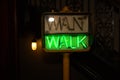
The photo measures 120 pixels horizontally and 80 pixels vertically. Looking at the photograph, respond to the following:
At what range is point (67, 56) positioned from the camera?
3.34 meters

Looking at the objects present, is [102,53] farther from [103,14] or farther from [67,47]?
[67,47]

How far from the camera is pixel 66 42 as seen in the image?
316cm

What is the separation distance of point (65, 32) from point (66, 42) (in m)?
0.12

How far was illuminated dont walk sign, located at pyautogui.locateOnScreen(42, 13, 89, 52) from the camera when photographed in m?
3.16

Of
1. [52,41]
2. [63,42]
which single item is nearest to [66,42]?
[63,42]

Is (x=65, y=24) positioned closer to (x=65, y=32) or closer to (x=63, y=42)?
(x=65, y=32)

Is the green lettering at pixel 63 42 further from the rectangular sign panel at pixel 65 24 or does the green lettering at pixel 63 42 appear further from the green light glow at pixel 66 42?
the rectangular sign panel at pixel 65 24

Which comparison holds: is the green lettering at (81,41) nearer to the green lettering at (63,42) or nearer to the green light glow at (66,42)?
the green light glow at (66,42)

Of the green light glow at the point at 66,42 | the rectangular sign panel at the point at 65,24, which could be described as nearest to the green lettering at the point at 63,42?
the green light glow at the point at 66,42

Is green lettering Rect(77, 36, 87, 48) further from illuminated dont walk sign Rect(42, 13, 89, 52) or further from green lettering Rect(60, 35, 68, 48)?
green lettering Rect(60, 35, 68, 48)

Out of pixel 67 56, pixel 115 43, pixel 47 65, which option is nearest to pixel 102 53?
pixel 115 43

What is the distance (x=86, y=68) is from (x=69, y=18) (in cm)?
255

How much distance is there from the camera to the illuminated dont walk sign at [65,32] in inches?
124

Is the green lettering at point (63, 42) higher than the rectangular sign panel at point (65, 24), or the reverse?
the rectangular sign panel at point (65, 24)
